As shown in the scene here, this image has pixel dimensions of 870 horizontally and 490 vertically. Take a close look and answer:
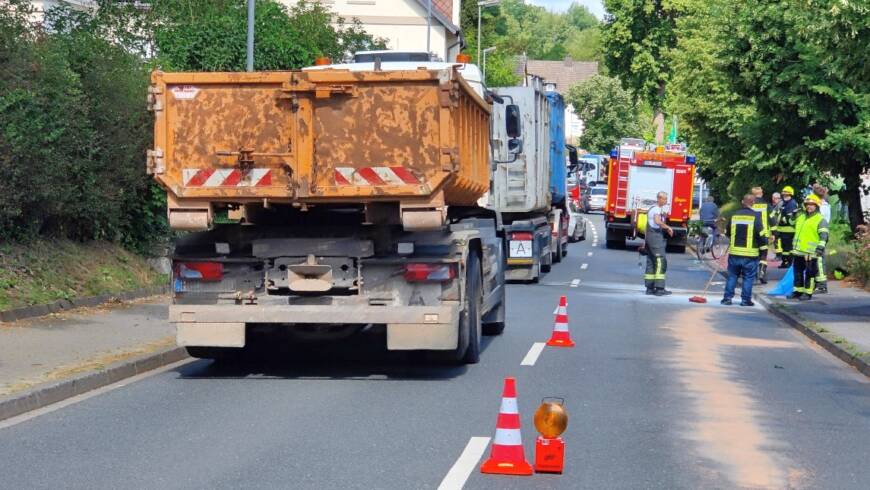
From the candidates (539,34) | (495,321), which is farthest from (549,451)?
(539,34)

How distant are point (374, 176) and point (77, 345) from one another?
4.01 m

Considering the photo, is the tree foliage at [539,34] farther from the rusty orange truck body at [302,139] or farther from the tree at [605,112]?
the rusty orange truck body at [302,139]

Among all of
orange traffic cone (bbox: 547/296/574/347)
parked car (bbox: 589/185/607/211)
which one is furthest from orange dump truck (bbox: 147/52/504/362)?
parked car (bbox: 589/185/607/211)

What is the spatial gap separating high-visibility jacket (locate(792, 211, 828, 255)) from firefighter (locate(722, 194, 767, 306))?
26.8 inches

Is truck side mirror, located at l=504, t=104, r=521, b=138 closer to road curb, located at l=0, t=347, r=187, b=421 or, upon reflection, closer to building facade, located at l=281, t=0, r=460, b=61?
road curb, located at l=0, t=347, r=187, b=421

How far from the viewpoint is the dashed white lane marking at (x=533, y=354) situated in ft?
44.3

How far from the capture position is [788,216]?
1051 inches

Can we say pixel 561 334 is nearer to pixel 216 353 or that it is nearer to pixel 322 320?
pixel 216 353

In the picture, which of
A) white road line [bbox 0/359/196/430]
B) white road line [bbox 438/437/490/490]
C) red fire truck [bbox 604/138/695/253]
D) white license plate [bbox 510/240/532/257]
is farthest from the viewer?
red fire truck [bbox 604/138/695/253]

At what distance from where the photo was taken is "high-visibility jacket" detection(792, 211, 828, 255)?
73.2ft

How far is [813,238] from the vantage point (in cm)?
2242

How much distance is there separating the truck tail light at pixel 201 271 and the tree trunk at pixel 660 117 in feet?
203

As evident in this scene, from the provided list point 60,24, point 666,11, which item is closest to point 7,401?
point 60,24

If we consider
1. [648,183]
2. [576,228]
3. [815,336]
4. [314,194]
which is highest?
[314,194]
